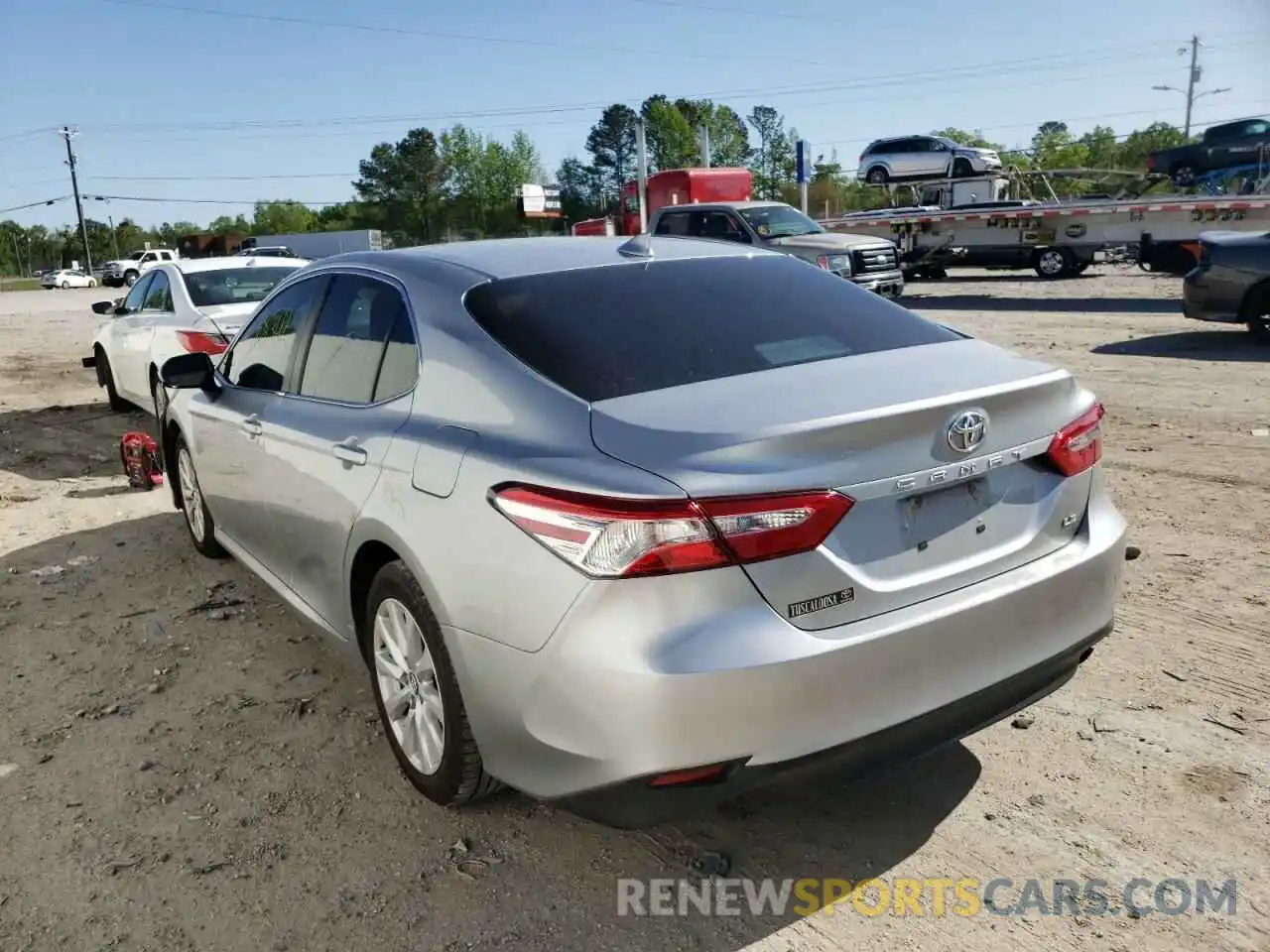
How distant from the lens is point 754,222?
17.2 metres

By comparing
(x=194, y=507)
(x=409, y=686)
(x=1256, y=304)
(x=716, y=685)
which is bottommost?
(x=194, y=507)

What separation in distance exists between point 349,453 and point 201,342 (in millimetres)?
5546

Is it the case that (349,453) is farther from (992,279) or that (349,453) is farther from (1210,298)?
(992,279)

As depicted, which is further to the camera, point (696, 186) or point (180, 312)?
point (696, 186)

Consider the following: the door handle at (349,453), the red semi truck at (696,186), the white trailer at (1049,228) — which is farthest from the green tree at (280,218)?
the door handle at (349,453)

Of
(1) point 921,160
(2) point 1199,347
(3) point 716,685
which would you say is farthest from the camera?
(1) point 921,160

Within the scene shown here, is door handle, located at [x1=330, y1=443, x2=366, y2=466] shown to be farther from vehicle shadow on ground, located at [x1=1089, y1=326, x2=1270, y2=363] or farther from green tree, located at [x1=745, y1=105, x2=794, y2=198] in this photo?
green tree, located at [x1=745, y1=105, x2=794, y2=198]

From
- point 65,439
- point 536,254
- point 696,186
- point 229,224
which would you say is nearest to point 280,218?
point 229,224

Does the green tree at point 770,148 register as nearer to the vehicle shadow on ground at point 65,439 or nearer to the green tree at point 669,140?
the green tree at point 669,140

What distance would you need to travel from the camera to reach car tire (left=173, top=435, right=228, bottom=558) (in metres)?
5.35

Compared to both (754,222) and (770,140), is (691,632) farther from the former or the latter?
(770,140)

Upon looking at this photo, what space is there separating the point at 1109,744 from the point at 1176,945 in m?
0.94

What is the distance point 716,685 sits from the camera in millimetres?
2227

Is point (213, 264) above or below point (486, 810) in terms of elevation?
above
